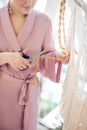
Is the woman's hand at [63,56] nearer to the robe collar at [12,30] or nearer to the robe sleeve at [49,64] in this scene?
the robe sleeve at [49,64]

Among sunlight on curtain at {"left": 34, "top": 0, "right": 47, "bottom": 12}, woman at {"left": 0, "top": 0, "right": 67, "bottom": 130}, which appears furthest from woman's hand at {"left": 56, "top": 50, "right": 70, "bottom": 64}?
sunlight on curtain at {"left": 34, "top": 0, "right": 47, "bottom": 12}

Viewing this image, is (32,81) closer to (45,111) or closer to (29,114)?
(29,114)

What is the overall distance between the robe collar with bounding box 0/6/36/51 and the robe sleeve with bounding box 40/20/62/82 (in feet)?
0.24

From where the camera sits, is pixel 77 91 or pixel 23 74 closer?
pixel 77 91

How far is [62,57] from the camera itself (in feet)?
2.69

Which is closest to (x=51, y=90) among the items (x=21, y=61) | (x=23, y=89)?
(x=23, y=89)

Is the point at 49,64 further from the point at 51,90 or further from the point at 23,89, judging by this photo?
the point at 51,90

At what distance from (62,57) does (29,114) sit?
290 mm

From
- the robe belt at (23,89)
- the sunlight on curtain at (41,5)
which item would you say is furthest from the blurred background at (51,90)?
the robe belt at (23,89)

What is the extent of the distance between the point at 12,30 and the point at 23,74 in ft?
0.59

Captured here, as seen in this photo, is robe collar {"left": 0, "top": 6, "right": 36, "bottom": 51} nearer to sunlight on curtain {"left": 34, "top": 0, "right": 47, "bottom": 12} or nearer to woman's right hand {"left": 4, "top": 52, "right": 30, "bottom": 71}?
woman's right hand {"left": 4, "top": 52, "right": 30, "bottom": 71}

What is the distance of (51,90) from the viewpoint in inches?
50.6

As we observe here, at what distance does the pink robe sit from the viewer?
830 mm

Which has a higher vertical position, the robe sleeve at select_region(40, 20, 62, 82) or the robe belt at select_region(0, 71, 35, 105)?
the robe sleeve at select_region(40, 20, 62, 82)
